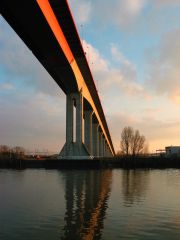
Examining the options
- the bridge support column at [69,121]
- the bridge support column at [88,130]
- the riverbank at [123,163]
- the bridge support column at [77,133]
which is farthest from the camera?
the bridge support column at [88,130]

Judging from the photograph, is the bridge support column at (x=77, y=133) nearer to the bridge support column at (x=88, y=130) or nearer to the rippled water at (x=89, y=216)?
the bridge support column at (x=88, y=130)

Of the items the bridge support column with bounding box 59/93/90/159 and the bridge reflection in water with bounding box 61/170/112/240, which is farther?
the bridge support column with bounding box 59/93/90/159

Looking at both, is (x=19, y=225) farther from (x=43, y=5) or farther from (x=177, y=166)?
(x=177, y=166)

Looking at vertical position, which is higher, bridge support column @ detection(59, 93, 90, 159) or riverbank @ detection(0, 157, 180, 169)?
bridge support column @ detection(59, 93, 90, 159)

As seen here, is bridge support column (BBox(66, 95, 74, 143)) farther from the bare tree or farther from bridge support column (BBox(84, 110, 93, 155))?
the bare tree

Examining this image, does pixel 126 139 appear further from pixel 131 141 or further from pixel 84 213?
pixel 84 213

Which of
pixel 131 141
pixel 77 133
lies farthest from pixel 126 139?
pixel 77 133

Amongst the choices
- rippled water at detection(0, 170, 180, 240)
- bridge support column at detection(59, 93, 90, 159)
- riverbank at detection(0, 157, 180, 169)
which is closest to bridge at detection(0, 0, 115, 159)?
bridge support column at detection(59, 93, 90, 159)

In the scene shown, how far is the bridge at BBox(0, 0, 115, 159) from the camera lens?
27.8m

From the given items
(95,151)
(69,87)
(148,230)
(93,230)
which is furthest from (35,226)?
(95,151)

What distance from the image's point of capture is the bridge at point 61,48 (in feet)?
91.4

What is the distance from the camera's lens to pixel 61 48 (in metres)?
36.8

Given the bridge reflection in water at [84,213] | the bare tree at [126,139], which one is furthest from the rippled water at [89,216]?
the bare tree at [126,139]

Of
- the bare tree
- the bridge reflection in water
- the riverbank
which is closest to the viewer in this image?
the bridge reflection in water
